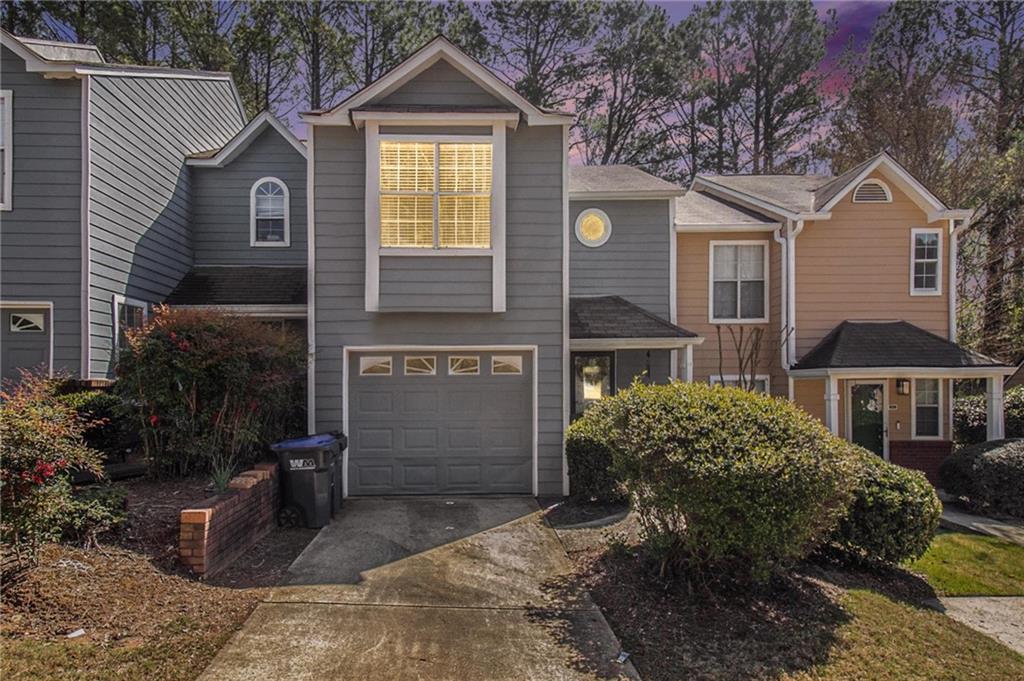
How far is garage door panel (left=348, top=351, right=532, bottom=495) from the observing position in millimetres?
8625

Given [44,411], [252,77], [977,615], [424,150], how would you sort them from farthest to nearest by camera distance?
[252,77], [424,150], [977,615], [44,411]

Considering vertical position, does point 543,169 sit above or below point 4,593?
above

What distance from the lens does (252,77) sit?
830 inches

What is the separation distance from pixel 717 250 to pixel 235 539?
1066 cm

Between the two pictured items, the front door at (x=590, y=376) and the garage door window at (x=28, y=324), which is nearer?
the garage door window at (x=28, y=324)

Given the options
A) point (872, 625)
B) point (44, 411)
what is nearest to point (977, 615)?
point (872, 625)

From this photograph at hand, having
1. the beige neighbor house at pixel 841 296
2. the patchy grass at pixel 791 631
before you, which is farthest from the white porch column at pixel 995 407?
the patchy grass at pixel 791 631

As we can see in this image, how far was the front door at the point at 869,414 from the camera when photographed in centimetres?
1194

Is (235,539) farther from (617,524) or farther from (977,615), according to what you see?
(977,615)

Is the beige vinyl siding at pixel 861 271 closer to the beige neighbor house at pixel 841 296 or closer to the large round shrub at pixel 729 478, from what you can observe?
the beige neighbor house at pixel 841 296

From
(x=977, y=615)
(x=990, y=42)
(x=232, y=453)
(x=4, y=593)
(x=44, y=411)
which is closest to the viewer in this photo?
(x=4, y=593)

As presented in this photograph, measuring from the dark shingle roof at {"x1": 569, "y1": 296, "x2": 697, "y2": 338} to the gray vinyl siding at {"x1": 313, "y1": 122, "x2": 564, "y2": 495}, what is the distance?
165cm

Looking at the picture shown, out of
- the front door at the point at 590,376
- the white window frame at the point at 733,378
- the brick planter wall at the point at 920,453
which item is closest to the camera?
the front door at the point at 590,376

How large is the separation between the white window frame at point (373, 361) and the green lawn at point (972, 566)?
23.1 ft
